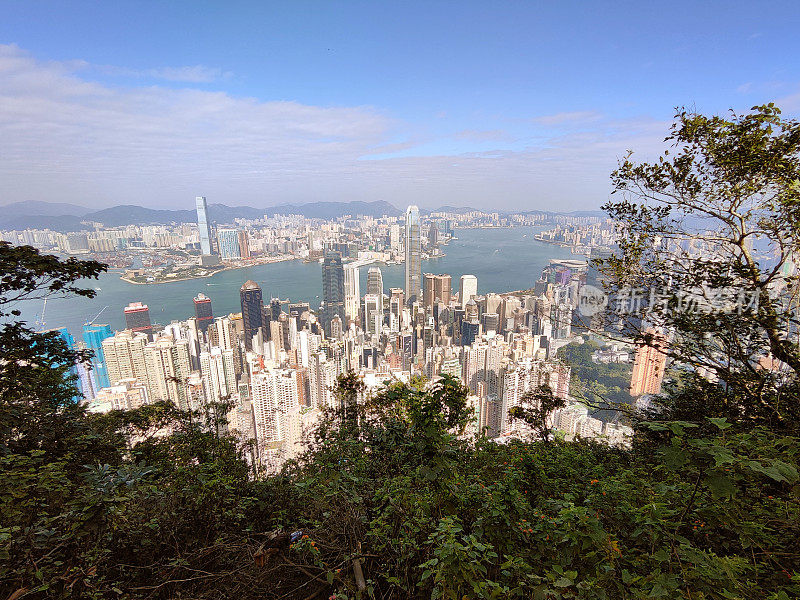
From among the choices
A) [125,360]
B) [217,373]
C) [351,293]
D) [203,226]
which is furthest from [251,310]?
[203,226]

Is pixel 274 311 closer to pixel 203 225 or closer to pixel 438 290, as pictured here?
pixel 438 290

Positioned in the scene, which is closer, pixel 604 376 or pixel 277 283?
pixel 604 376

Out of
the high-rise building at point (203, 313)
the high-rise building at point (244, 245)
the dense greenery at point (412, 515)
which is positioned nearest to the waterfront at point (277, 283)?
the high-rise building at point (203, 313)

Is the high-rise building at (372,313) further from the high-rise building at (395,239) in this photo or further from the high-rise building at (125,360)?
the high-rise building at (395,239)

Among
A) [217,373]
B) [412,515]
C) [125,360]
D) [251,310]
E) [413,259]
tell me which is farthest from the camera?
[413,259]

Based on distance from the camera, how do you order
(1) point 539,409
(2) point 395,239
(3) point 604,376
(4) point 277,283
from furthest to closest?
1. (2) point 395,239
2. (4) point 277,283
3. (3) point 604,376
4. (1) point 539,409

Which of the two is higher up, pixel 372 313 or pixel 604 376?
pixel 604 376
